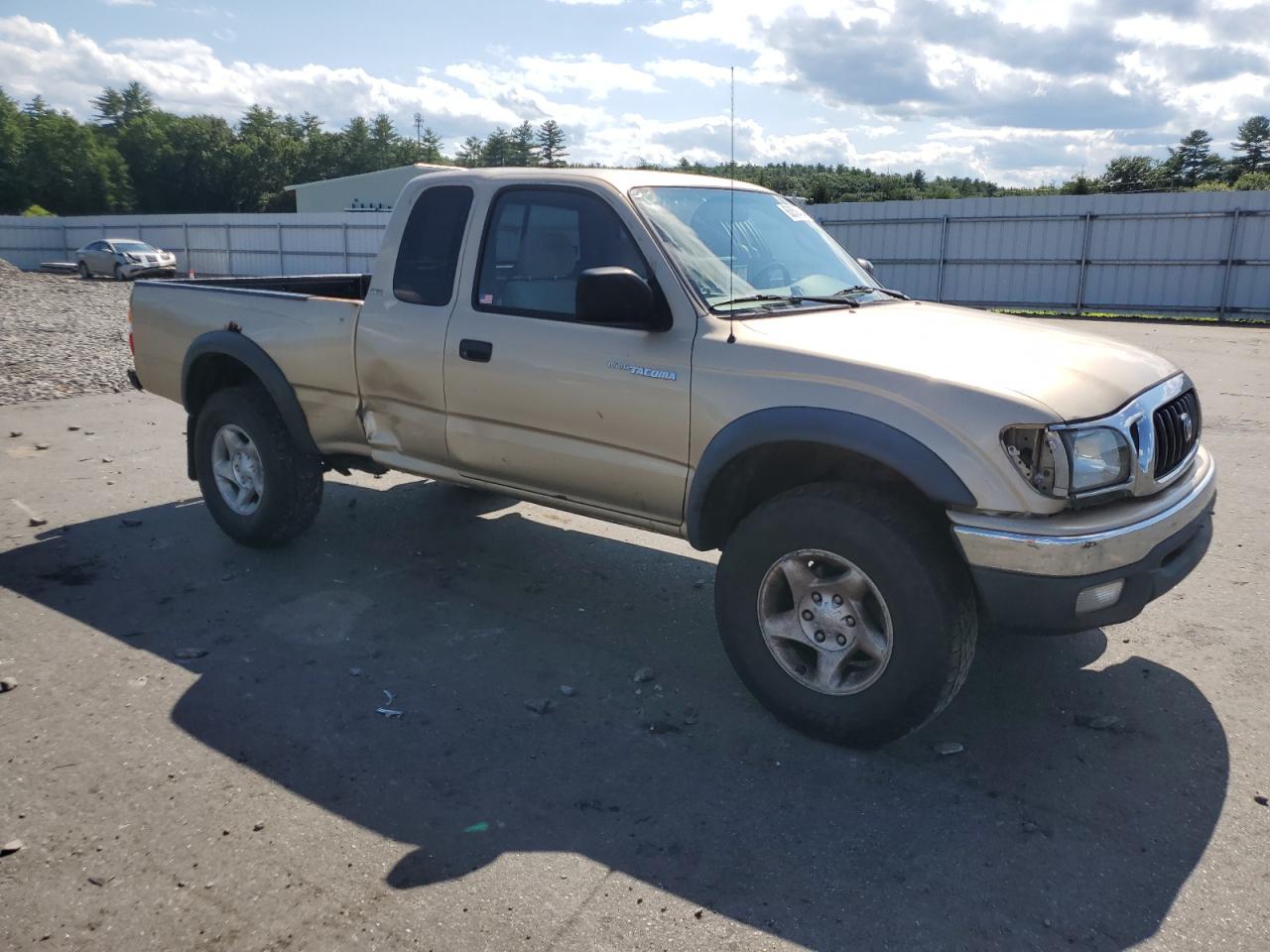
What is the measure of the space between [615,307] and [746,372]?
0.57 meters

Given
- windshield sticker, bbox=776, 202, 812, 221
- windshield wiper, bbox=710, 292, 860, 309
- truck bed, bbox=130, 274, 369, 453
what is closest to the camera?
windshield wiper, bbox=710, 292, 860, 309

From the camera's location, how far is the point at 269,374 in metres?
5.54

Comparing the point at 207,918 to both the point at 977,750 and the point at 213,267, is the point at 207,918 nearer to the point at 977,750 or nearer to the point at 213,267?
the point at 977,750

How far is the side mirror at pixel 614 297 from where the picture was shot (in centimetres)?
382

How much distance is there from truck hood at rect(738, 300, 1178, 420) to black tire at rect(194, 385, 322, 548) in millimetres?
3016

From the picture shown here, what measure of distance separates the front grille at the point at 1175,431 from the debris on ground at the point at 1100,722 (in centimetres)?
100

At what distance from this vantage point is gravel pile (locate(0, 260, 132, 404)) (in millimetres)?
11500

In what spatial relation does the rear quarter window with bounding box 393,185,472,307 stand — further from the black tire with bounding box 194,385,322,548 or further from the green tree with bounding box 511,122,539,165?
the green tree with bounding box 511,122,539,165

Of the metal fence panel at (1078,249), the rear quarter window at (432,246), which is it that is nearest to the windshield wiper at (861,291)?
the rear quarter window at (432,246)

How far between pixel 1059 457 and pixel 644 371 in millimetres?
1619

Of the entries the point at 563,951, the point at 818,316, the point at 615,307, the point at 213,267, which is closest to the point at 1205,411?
the point at 818,316

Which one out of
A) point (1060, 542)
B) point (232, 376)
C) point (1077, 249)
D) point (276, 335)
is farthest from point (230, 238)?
point (1060, 542)

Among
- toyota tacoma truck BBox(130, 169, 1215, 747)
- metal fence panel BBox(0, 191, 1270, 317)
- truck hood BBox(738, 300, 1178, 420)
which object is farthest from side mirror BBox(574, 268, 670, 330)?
metal fence panel BBox(0, 191, 1270, 317)

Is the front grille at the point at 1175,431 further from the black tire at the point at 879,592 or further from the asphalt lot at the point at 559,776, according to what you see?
the asphalt lot at the point at 559,776
